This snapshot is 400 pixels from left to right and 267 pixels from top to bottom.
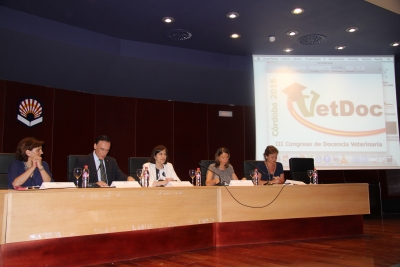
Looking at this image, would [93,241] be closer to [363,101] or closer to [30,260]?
[30,260]

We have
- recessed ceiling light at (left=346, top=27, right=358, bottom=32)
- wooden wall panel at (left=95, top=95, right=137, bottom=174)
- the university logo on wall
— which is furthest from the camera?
wooden wall panel at (left=95, top=95, right=137, bottom=174)

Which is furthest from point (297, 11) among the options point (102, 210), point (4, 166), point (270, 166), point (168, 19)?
point (4, 166)

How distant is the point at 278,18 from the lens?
4492 mm

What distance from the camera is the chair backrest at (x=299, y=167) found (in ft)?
14.6

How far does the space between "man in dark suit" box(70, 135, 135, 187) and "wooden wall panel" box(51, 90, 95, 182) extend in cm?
168

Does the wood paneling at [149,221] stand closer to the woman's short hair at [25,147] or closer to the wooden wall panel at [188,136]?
the woman's short hair at [25,147]

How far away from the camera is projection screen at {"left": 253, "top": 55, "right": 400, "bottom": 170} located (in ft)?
17.2

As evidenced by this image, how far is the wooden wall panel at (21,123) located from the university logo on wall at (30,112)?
0.13 ft

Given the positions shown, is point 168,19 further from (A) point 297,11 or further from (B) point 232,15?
(A) point 297,11

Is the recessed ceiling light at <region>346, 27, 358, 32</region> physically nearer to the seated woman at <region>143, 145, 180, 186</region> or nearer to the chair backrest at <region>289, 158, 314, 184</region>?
the chair backrest at <region>289, 158, 314, 184</region>

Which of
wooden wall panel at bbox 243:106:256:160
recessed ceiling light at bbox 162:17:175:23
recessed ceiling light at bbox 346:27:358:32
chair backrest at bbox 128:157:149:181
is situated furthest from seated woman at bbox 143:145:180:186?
recessed ceiling light at bbox 346:27:358:32

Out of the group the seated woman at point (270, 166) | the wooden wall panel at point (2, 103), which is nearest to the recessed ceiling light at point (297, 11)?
the seated woman at point (270, 166)

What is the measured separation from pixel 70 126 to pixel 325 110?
3.80 metres

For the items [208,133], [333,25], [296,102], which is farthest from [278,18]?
[208,133]
